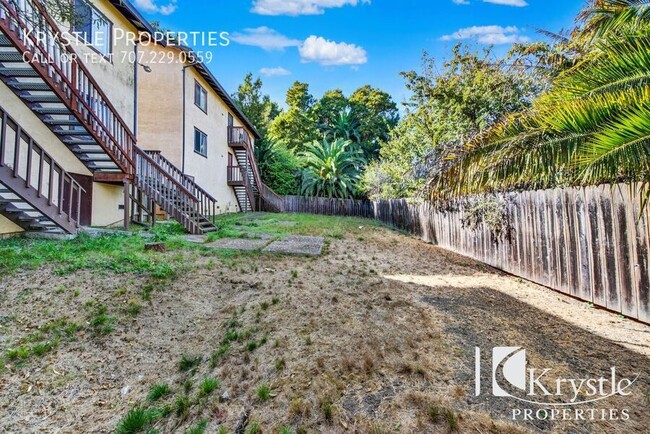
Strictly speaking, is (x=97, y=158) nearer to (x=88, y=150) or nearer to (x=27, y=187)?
(x=88, y=150)

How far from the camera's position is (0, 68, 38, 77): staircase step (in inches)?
218

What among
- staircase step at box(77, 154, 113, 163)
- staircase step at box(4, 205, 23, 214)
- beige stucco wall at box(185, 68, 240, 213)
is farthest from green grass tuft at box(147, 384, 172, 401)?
beige stucco wall at box(185, 68, 240, 213)

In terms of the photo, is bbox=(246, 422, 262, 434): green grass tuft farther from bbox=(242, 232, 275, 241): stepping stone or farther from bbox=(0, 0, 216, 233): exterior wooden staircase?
bbox=(242, 232, 275, 241): stepping stone

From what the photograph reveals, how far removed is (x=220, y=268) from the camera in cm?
505

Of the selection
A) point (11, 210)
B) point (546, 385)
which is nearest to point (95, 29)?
point (11, 210)

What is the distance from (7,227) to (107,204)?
2882mm

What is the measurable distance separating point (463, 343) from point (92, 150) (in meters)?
8.55

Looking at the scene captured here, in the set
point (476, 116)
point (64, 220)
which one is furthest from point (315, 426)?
point (476, 116)

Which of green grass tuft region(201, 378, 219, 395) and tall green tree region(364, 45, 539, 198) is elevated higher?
tall green tree region(364, 45, 539, 198)

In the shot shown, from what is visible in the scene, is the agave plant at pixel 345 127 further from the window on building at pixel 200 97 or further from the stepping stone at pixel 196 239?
the stepping stone at pixel 196 239

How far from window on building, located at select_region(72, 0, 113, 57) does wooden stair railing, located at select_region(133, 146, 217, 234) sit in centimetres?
305

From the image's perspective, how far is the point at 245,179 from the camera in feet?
58.3

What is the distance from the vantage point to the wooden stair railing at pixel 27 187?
15.6 feet

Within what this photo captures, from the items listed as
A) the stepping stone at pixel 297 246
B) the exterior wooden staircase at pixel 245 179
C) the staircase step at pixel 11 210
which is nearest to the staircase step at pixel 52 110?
the staircase step at pixel 11 210
